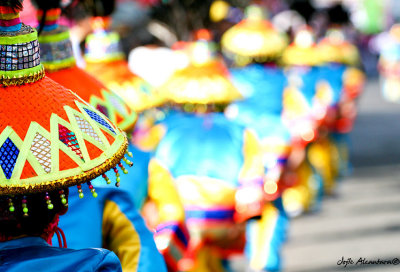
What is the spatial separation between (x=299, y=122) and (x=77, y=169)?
4.07 meters

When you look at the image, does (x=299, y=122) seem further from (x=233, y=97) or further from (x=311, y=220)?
(x=233, y=97)

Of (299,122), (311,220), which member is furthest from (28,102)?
(311,220)

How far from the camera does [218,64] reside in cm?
335

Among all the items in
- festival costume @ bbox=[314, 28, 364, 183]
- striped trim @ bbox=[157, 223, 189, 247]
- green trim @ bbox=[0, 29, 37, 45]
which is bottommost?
festival costume @ bbox=[314, 28, 364, 183]

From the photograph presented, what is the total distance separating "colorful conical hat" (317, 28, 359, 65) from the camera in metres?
6.38

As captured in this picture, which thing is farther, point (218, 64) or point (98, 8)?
point (218, 64)

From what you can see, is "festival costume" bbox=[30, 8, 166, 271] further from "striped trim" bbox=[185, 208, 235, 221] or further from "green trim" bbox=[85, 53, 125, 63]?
"striped trim" bbox=[185, 208, 235, 221]

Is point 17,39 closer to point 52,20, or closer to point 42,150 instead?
point 42,150

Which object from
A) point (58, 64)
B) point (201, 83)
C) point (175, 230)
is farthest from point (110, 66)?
point (175, 230)

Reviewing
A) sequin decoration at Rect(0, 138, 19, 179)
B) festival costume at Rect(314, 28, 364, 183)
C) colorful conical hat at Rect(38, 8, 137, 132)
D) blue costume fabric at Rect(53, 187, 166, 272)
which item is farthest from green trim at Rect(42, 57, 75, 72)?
festival costume at Rect(314, 28, 364, 183)

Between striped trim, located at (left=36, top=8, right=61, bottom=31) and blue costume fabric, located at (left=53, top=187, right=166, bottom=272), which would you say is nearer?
blue costume fabric, located at (left=53, top=187, right=166, bottom=272)

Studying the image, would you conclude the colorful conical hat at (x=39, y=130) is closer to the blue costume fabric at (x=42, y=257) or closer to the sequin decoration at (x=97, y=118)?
the sequin decoration at (x=97, y=118)

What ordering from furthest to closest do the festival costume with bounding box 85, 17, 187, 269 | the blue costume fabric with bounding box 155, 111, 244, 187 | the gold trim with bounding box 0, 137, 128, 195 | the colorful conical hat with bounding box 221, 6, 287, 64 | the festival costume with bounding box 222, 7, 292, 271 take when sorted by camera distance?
1. the colorful conical hat with bounding box 221, 6, 287, 64
2. the festival costume with bounding box 222, 7, 292, 271
3. the blue costume fabric with bounding box 155, 111, 244, 187
4. the festival costume with bounding box 85, 17, 187, 269
5. the gold trim with bounding box 0, 137, 128, 195

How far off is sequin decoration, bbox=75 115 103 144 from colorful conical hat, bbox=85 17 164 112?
156cm
